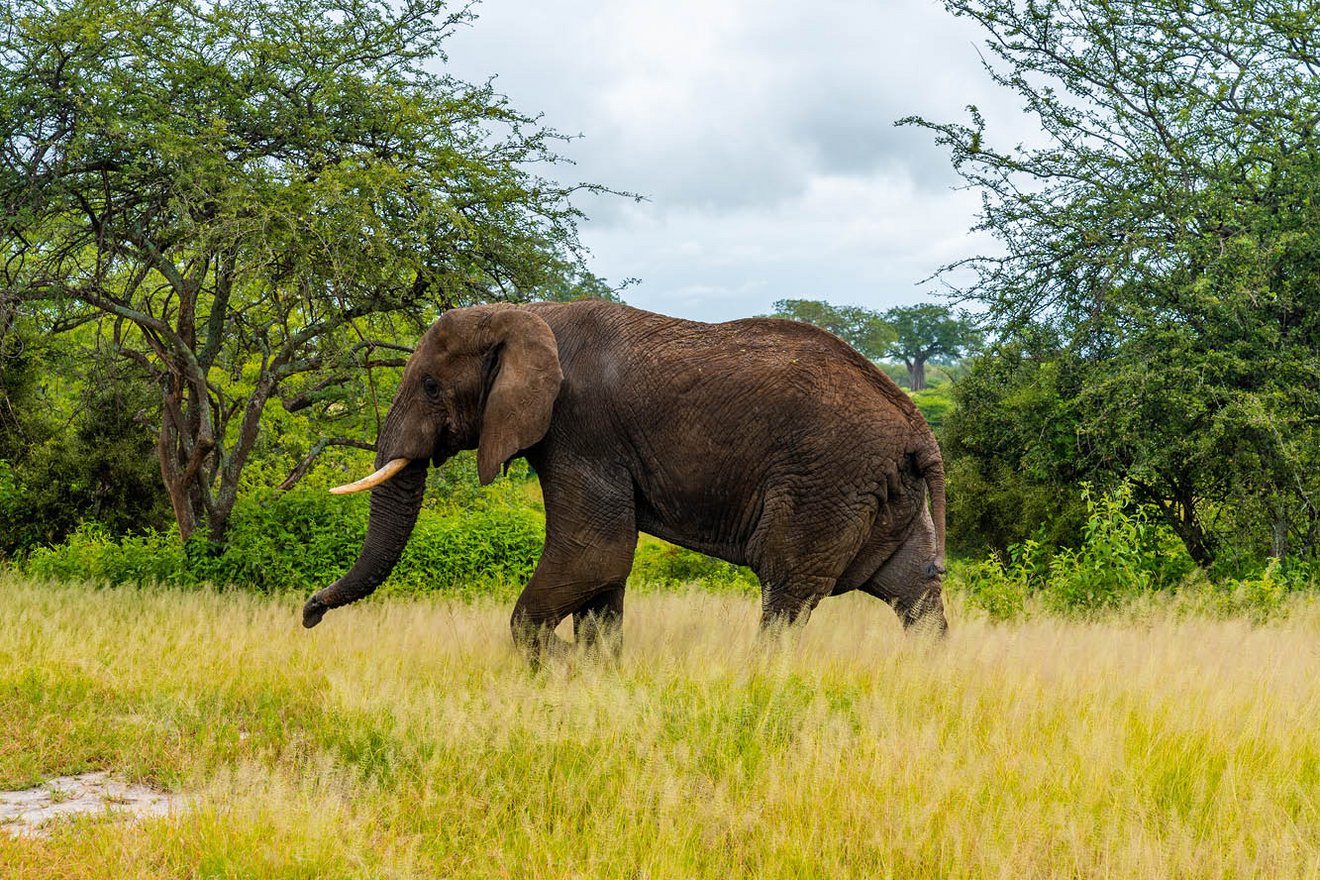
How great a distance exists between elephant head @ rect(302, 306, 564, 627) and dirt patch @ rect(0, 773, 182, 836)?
228 centimetres

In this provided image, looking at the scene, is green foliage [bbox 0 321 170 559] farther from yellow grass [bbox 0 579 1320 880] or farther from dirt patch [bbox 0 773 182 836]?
dirt patch [bbox 0 773 182 836]

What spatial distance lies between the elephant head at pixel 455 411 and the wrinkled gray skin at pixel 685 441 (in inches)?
0.6

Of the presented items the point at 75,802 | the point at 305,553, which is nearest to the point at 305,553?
the point at 305,553

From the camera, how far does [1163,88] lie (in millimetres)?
14492

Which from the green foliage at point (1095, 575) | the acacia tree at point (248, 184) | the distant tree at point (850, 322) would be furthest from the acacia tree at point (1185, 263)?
the distant tree at point (850, 322)

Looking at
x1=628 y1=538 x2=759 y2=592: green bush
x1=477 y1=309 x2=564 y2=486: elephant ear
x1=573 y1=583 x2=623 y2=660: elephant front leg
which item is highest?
x1=477 y1=309 x2=564 y2=486: elephant ear

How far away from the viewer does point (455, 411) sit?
7.77 m

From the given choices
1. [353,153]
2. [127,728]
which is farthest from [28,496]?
[127,728]

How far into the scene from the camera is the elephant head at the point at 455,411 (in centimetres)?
720

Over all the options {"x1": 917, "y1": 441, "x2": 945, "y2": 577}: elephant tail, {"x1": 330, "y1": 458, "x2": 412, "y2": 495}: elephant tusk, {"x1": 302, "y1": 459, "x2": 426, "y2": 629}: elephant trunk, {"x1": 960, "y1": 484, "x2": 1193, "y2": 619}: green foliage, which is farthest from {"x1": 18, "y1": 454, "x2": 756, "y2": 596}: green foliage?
{"x1": 917, "y1": 441, "x2": 945, "y2": 577}: elephant tail

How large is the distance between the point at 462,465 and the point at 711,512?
9.49 metres

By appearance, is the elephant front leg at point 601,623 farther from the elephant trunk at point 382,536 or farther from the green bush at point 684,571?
the green bush at point 684,571

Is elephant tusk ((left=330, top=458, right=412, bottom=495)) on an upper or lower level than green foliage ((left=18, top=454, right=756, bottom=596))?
upper

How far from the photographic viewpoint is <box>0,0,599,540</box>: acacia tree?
11227 mm
